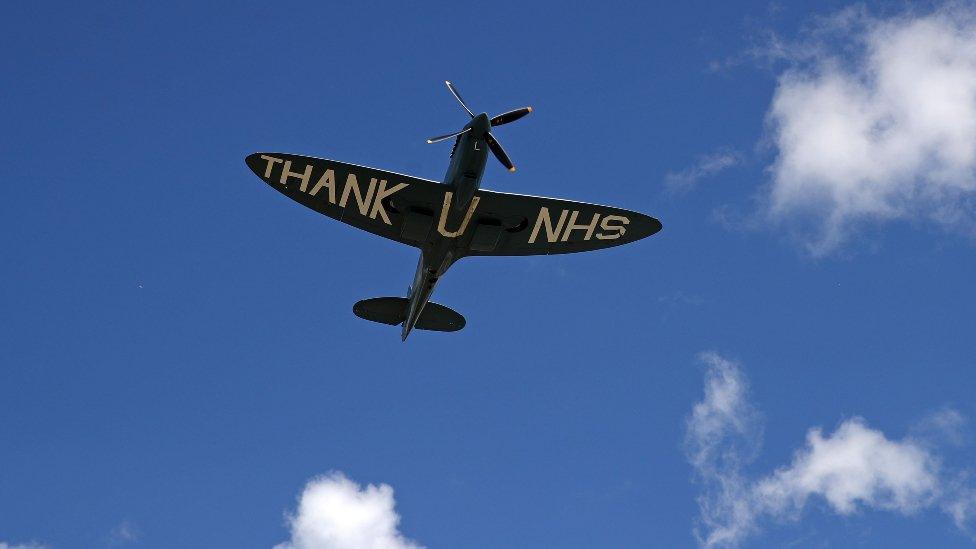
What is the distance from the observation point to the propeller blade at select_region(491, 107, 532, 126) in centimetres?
3194

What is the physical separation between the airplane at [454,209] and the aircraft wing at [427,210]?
0.09 feet

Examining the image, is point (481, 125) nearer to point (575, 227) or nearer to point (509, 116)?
point (509, 116)

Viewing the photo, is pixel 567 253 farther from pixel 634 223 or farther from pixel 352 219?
pixel 352 219

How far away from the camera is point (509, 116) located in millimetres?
32156

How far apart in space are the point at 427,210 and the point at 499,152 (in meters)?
2.68

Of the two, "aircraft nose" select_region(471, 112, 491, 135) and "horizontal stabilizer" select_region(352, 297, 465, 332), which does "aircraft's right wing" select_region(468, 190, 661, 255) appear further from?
"horizontal stabilizer" select_region(352, 297, 465, 332)

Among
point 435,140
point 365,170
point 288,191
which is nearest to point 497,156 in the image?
point 435,140

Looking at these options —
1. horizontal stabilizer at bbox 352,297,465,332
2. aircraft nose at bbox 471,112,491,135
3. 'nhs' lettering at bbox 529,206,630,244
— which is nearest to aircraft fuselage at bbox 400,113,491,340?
aircraft nose at bbox 471,112,491,135

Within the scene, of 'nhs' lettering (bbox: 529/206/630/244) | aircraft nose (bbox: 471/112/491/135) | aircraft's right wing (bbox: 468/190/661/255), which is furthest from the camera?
'nhs' lettering (bbox: 529/206/630/244)

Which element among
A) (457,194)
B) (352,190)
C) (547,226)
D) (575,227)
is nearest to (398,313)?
(352,190)

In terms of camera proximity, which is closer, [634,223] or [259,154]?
[259,154]

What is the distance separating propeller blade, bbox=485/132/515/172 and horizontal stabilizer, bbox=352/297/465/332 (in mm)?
7224

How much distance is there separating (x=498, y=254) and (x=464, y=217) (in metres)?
2.73

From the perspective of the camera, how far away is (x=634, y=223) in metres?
34.9
